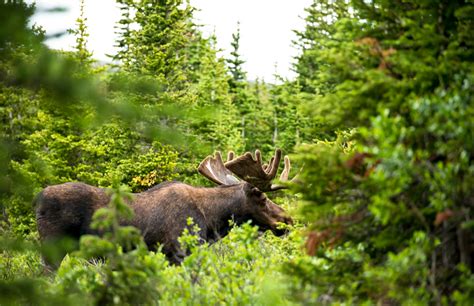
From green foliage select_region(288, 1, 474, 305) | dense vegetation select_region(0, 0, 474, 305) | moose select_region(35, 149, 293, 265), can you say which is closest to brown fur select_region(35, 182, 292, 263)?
moose select_region(35, 149, 293, 265)

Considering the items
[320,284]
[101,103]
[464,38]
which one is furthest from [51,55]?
[464,38]

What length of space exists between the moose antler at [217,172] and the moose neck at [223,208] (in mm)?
463

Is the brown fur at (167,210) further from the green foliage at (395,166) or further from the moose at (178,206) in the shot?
the green foliage at (395,166)

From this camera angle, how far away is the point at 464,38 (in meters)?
4.82

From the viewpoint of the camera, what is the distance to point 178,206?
10883mm

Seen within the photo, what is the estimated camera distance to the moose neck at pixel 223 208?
11258 millimetres

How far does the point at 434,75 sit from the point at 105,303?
2.73 m

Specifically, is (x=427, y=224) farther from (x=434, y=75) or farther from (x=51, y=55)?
(x=51, y=55)

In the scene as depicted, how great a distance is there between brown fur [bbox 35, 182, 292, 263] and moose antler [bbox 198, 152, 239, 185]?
0.41 meters

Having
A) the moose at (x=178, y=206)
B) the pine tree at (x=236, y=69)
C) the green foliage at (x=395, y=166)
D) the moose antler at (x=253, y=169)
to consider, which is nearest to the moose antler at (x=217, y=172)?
the moose at (x=178, y=206)

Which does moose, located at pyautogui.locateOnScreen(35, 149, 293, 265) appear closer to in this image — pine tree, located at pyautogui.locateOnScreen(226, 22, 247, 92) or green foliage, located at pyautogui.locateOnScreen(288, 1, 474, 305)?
green foliage, located at pyautogui.locateOnScreen(288, 1, 474, 305)

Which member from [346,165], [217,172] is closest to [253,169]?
[217,172]

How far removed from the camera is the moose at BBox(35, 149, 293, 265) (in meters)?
10.2

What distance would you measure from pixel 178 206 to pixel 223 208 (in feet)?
2.90
